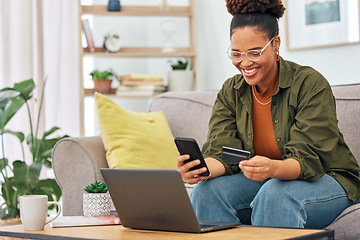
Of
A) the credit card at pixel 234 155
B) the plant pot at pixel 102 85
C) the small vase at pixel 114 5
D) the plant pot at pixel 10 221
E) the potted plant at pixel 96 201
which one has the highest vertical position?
the small vase at pixel 114 5

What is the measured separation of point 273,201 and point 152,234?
0.37 m

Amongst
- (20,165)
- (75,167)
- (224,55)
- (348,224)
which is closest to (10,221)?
(20,165)

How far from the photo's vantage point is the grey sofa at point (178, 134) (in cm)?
157

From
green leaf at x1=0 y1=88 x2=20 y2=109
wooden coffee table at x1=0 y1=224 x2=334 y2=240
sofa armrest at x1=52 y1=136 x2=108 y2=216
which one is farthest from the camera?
green leaf at x1=0 y1=88 x2=20 y2=109

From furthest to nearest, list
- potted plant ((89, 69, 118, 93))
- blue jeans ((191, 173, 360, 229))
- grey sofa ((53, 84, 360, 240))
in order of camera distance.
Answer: potted plant ((89, 69, 118, 93))
grey sofa ((53, 84, 360, 240))
blue jeans ((191, 173, 360, 229))

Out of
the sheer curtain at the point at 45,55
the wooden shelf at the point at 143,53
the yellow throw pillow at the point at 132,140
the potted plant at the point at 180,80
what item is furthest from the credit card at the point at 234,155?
the sheer curtain at the point at 45,55

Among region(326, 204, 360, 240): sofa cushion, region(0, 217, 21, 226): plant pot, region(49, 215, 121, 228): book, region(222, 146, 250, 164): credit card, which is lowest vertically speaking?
region(0, 217, 21, 226): plant pot

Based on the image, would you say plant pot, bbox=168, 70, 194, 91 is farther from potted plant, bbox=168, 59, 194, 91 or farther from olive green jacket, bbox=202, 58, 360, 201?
olive green jacket, bbox=202, 58, 360, 201

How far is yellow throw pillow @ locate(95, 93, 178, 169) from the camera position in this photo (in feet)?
7.23

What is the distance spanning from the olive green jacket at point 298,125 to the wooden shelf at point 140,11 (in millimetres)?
1718

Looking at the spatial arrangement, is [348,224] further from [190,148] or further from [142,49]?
[142,49]

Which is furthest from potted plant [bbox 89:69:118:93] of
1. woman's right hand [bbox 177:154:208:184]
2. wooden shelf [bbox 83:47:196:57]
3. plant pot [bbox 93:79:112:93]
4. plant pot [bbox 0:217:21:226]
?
woman's right hand [bbox 177:154:208:184]

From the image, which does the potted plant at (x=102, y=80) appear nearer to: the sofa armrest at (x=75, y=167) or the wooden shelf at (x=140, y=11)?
the wooden shelf at (x=140, y=11)

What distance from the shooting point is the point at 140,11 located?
350cm
